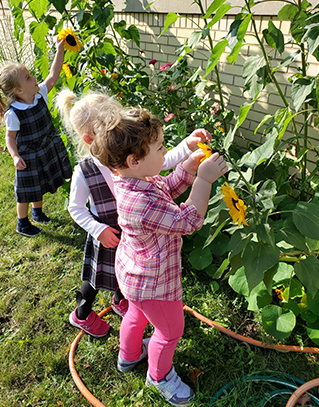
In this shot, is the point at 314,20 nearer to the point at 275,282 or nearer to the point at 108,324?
the point at 275,282

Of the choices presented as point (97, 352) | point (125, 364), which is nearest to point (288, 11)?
point (125, 364)

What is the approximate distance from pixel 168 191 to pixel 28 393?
129 centimetres

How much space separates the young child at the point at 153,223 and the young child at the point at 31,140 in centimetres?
171

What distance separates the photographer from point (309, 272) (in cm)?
162

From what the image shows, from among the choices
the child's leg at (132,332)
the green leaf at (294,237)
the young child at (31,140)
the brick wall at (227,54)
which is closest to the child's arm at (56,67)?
the young child at (31,140)

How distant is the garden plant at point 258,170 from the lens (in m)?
1.39

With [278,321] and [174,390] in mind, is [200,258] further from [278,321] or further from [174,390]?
[174,390]

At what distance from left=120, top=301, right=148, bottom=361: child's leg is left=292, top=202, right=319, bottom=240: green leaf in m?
0.82

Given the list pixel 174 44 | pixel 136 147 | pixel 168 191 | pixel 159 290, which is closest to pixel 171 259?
pixel 159 290

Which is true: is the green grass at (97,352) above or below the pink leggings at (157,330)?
below

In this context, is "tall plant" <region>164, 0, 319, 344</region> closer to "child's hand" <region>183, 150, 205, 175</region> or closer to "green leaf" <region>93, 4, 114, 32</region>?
"child's hand" <region>183, 150, 205, 175</region>

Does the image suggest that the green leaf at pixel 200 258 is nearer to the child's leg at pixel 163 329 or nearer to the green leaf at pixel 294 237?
the child's leg at pixel 163 329

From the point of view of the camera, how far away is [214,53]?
4.35 ft

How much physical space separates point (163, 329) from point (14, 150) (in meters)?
2.03
